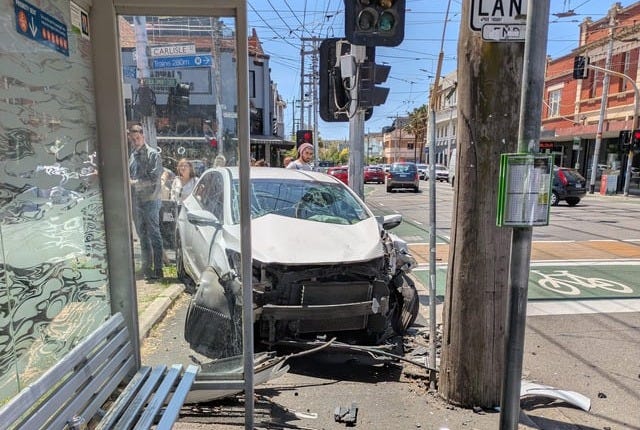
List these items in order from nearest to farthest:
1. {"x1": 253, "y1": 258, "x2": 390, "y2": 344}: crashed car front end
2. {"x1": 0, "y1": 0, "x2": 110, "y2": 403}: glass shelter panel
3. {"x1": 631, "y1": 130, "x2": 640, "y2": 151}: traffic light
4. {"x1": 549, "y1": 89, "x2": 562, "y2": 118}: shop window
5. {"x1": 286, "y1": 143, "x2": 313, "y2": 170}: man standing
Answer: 1. {"x1": 0, "y1": 0, "x2": 110, "y2": 403}: glass shelter panel
2. {"x1": 253, "y1": 258, "x2": 390, "y2": 344}: crashed car front end
3. {"x1": 286, "y1": 143, "x2": 313, "y2": 170}: man standing
4. {"x1": 631, "y1": 130, "x2": 640, "y2": 151}: traffic light
5. {"x1": 549, "y1": 89, "x2": 562, "y2": 118}: shop window

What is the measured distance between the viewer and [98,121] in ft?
9.57

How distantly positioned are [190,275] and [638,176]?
28.5m

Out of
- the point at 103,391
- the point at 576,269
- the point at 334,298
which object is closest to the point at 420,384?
the point at 334,298

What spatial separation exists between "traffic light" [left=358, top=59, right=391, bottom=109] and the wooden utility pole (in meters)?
2.83

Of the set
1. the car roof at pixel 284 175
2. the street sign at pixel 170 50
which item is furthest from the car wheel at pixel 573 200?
the street sign at pixel 170 50

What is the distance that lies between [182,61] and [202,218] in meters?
1.17

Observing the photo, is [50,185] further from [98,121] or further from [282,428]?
[282,428]

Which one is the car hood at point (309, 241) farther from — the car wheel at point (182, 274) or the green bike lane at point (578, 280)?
the green bike lane at point (578, 280)

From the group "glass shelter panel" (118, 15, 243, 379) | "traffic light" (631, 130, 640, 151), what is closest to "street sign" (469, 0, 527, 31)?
"glass shelter panel" (118, 15, 243, 379)

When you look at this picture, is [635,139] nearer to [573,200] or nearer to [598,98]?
[573,200]

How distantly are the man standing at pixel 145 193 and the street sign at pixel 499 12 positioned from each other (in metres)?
2.32

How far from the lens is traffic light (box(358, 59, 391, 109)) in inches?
232

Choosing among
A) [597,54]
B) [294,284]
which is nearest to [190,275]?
[294,284]

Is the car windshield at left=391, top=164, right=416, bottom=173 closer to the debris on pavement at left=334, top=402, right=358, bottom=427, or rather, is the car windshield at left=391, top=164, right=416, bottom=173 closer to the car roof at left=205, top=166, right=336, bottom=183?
the car roof at left=205, top=166, right=336, bottom=183
